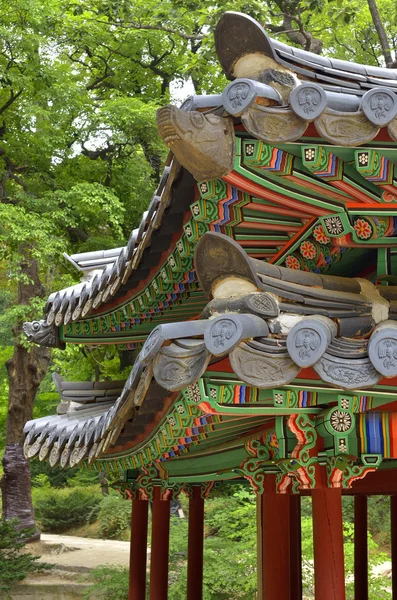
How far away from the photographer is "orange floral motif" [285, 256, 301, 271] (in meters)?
3.53

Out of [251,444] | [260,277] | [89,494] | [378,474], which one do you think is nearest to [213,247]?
[260,277]

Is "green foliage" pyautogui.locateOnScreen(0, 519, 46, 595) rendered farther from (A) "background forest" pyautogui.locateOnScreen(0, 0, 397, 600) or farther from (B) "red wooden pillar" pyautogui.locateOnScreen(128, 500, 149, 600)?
(B) "red wooden pillar" pyautogui.locateOnScreen(128, 500, 149, 600)

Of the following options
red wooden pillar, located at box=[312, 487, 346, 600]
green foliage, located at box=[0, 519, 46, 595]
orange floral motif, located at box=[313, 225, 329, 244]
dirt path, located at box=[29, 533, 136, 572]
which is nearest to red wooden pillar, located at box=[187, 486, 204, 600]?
red wooden pillar, located at box=[312, 487, 346, 600]

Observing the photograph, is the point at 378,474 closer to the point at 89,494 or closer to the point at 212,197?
the point at 212,197

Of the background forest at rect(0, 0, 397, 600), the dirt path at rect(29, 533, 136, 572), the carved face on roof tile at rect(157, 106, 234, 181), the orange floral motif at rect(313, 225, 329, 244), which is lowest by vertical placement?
the dirt path at rect(29, 533, 136, 572)

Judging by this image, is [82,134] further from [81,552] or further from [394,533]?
[394,533]

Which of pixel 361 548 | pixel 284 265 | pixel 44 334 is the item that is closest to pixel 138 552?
pixel 44 334

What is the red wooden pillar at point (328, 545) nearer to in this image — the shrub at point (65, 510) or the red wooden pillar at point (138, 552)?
the red wooden pillar at point (138, 552)

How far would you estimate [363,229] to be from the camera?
321 centimetres

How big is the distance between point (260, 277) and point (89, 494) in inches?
770

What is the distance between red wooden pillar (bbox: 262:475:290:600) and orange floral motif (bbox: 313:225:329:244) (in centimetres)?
135

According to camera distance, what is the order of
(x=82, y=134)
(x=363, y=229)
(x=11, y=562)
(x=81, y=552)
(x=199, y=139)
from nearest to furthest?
(x=199, y=139) → (x=363, y=229) → (x=11, y=562) → (x=82, y=134) → (x=81, y=552)

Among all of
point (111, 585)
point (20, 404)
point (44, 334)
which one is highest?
point (20, 404)

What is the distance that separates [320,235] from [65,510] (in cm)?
1877
